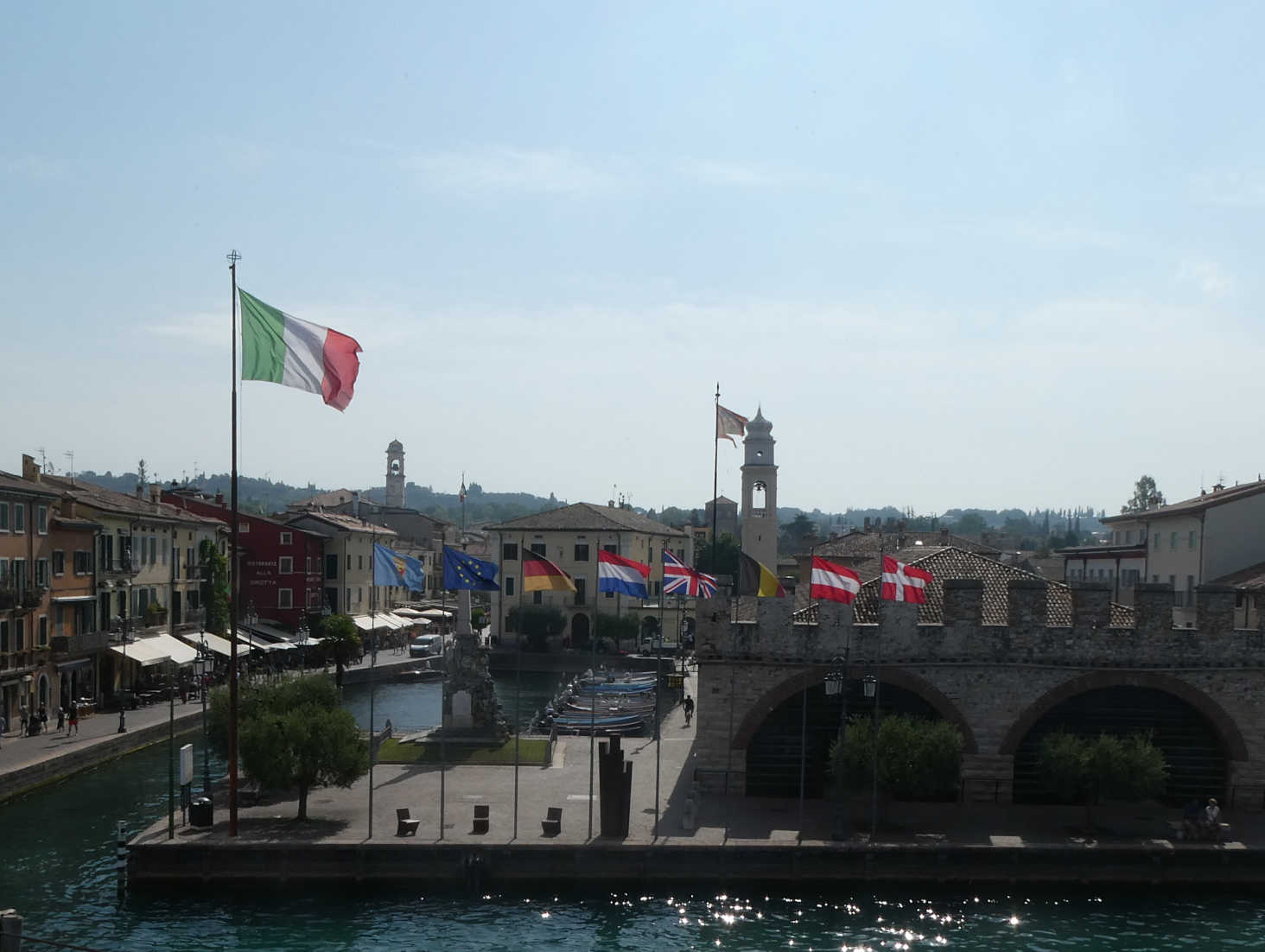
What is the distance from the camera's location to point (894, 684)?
1501 inches

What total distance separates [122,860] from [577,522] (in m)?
69.8

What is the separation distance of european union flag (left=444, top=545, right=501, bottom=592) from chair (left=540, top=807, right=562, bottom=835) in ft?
23.5

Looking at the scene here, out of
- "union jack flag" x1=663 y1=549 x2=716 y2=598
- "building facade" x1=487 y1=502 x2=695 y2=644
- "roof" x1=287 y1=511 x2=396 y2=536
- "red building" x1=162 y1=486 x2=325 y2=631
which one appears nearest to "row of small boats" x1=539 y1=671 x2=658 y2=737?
"union jack flag" x1=663 y1=549 x2=716 y2=598

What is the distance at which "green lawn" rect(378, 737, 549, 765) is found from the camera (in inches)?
1802

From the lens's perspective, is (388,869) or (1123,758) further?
(1123,758)

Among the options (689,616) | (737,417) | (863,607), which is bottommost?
(689,616)

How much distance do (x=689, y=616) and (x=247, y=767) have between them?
7594 cm

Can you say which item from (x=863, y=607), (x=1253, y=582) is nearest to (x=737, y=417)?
(x=863, y=607)

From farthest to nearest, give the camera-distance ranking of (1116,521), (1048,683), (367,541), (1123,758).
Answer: (367,541) < (1116,521) < (1048,683) < (1123,758)

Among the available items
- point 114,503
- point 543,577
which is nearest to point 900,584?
point 543,577

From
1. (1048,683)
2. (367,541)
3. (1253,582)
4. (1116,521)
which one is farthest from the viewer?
(367,541)

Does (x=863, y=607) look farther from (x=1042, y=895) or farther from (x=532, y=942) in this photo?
(x=532, y=942)

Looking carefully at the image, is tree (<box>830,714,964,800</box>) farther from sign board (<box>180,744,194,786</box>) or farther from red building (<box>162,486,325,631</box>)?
red building (<box>162,486,325,631</box>)

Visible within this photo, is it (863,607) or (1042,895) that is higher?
(863,607)
